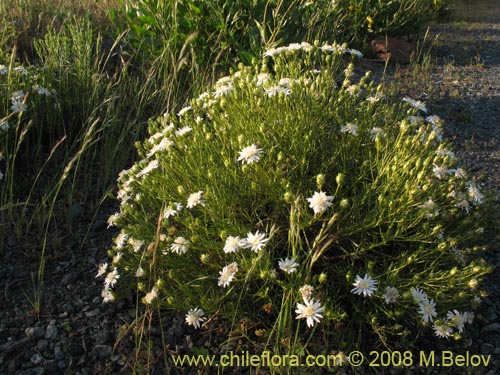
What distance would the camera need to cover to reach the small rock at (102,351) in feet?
6.75

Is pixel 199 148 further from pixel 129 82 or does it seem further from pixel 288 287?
pixel 129 82

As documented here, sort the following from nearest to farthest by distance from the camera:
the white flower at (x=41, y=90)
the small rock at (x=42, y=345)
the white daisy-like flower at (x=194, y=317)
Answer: the white daisy-like flower at (x=194, y=317), the small rock at (x=42, y=345), the white flower at (x=41, y=90)

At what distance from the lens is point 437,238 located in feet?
6.72

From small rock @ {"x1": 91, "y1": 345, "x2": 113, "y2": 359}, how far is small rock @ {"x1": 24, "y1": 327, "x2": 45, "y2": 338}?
0.25 metres

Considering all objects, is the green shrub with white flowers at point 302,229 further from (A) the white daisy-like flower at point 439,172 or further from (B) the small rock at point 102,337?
(B) the small rock at point 102,337

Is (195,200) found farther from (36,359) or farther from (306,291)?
(36,359)

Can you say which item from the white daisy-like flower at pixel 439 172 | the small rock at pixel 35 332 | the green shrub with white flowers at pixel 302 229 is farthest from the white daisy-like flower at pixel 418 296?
the small rock at pixel 35 332

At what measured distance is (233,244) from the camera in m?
1.85

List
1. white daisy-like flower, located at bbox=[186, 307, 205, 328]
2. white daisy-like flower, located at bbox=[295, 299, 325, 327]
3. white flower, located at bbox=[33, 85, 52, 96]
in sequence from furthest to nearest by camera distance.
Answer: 1. white flower, located at bbox=[33, 85, 52, 96]
2. white daisy-like flower, located at bbox=[186, 307, 205, 328]
3. white daisy-like flower, located at bbox=[295, 299, 325, 327]

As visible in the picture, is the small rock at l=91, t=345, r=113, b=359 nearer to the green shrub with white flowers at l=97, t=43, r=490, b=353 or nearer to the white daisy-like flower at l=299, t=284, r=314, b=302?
the green shrub with white flowers at l=97, t=43, r=490, b=353

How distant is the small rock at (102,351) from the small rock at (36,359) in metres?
0.19

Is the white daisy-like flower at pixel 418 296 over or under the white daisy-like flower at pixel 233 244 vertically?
under

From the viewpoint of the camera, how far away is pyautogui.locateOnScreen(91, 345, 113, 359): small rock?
2059 mm

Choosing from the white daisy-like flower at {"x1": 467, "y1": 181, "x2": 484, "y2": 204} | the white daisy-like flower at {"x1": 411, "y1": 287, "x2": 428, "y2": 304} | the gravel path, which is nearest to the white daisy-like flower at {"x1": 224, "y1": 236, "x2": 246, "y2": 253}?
the gravel path
